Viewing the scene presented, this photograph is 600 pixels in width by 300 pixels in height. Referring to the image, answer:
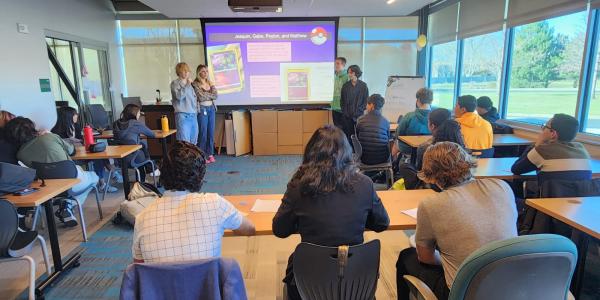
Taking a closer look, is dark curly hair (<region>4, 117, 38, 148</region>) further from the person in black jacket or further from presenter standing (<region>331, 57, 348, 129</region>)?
presenter standing (<region>331, 57, 348, 129</region>)

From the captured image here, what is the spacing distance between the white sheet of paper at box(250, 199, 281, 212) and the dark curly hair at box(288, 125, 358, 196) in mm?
553

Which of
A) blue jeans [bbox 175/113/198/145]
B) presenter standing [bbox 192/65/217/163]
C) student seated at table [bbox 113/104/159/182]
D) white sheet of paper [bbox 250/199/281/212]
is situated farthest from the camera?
presenter standing [bbox 192/65/217/163]

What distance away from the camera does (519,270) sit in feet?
3.56

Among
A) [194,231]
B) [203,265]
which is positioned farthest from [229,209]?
[203,265]

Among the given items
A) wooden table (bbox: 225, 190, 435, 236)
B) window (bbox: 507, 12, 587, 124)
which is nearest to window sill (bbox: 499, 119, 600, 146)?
window (bbox: 507, 12, 587, 124)

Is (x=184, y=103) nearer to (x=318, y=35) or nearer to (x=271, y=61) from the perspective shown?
(x=271, y=61)

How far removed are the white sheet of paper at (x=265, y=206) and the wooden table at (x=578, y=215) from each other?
4.69 feet

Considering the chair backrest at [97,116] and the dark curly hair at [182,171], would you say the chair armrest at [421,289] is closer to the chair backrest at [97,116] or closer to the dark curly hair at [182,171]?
the dark curly hair at [182,171]

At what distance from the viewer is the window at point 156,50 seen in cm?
714

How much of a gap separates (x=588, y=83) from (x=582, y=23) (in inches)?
24.5

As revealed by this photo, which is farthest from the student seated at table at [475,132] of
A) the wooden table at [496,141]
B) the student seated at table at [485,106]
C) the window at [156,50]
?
the window at [156,50]

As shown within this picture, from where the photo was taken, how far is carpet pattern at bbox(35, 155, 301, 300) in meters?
2.39

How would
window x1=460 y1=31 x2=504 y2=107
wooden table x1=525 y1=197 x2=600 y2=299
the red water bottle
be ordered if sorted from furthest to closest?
window x1=460 y1=31 x2=504 y2=107
the red water bottle
wooden table x1=525 y1=197 x2=600 y2=299

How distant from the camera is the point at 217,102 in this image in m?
6.69
